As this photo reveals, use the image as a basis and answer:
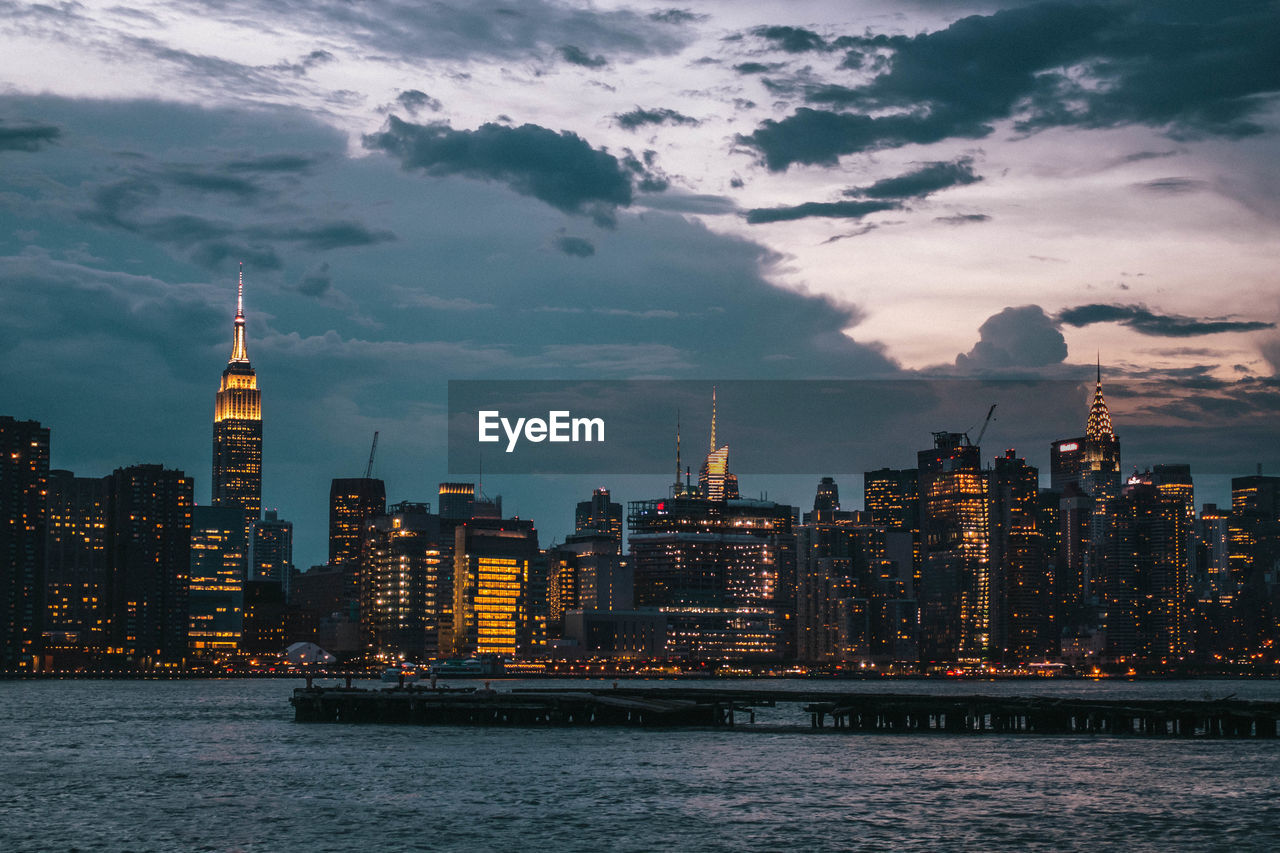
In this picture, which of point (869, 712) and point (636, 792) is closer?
point (636, 792)

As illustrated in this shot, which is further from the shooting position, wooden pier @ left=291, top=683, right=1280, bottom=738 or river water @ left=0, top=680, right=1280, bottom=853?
wooden pier @ left=291, top=683, right=1280, bottom=738

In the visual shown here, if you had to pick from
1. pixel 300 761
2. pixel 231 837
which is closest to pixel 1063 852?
pixel 231 837

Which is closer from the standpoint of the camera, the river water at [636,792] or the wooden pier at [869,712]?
the river water at [636,792]

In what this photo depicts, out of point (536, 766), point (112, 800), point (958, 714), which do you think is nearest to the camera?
point (112, 800)

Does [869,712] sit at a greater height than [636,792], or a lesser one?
greater

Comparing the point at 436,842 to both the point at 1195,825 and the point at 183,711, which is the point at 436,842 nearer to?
the point at 1195,825
